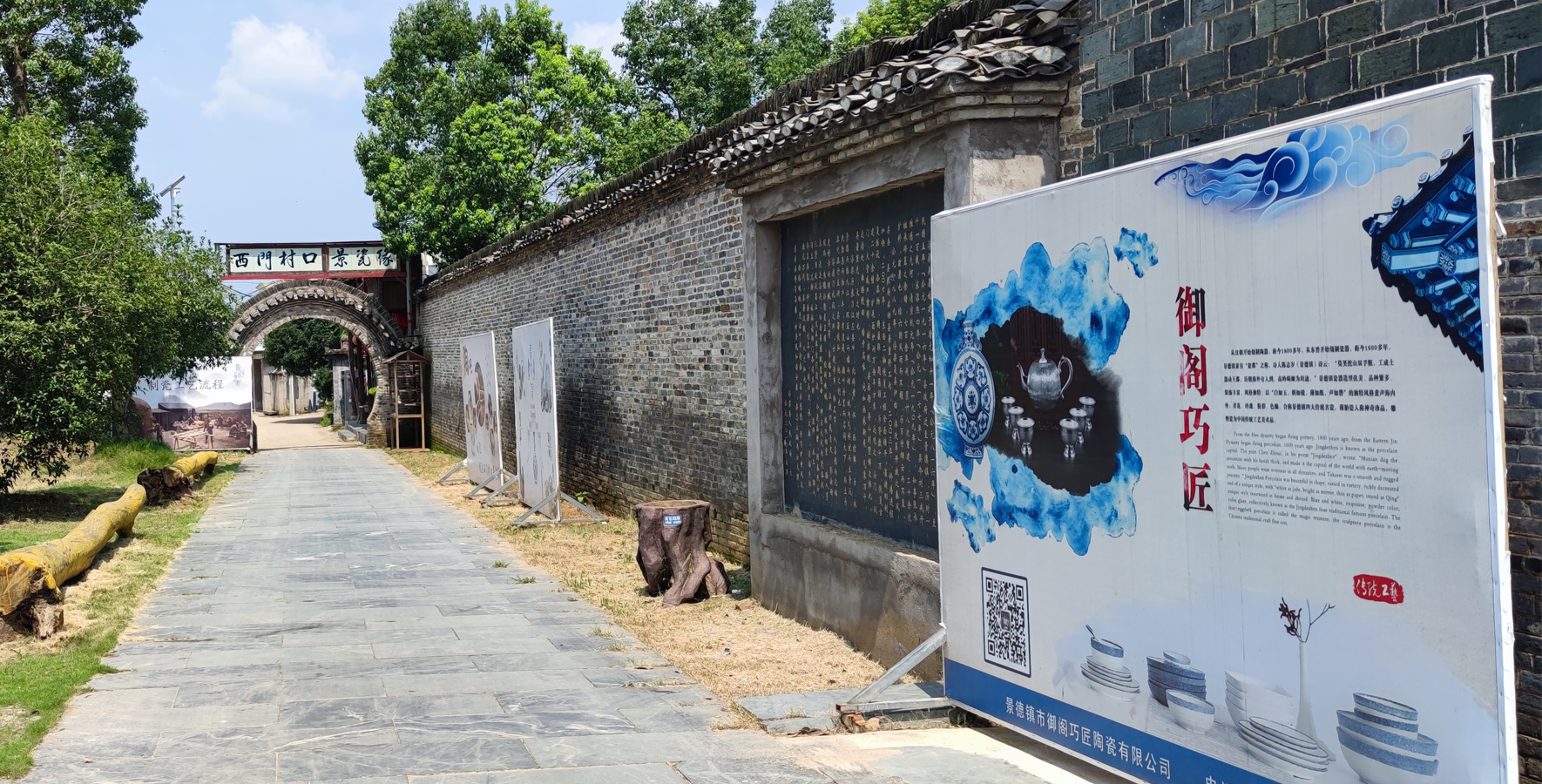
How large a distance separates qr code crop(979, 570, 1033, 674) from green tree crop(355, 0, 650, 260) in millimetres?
23195

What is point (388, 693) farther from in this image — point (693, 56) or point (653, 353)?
point (693, 56)

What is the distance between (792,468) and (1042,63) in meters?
3.19

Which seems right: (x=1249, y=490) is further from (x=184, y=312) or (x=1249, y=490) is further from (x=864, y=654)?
(x=184, y=312)

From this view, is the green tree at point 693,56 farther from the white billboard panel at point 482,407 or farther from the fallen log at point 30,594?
the fallen log at point 30,594

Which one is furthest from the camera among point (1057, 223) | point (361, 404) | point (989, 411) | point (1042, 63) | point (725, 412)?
point (361, 404)

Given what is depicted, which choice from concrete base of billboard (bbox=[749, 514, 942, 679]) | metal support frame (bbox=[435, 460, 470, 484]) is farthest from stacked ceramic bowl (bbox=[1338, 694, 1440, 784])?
metal support frame (bbox=[435, 460, 470, 484])

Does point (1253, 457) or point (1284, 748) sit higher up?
point (1253, 457)

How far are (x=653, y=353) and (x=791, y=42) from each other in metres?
24.5

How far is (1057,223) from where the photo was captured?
4.34 metres

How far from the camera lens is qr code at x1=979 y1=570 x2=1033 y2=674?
15.2 ft

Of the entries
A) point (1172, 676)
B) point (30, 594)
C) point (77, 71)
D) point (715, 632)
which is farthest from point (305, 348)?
point (1172, 676)

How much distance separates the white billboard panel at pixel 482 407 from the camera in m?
15.3

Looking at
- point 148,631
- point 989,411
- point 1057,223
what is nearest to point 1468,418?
point 1057,223

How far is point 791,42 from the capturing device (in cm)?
3419
